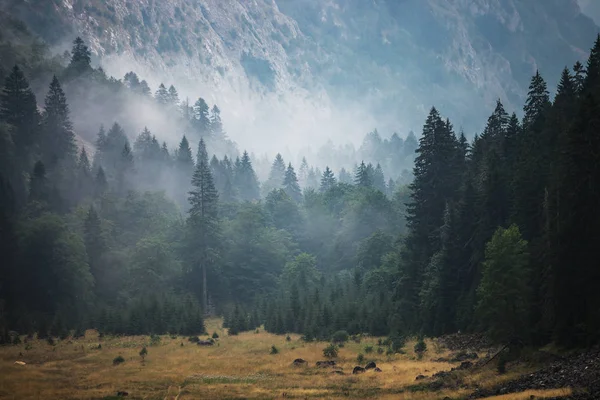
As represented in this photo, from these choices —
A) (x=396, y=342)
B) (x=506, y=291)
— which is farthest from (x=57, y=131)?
(x=506, y=291)

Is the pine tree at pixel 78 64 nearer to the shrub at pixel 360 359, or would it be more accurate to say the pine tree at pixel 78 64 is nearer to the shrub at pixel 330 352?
the shrub at pixel 330 352

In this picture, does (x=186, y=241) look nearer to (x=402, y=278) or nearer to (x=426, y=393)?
(x=402, y=278)

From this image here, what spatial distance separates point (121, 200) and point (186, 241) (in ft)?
68.5

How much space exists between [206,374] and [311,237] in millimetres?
94990

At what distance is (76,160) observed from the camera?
128 meters

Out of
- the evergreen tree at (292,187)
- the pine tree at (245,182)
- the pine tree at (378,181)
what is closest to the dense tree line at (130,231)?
the pine tree at (245,182)

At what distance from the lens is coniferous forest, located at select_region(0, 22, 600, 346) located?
40.2 meters

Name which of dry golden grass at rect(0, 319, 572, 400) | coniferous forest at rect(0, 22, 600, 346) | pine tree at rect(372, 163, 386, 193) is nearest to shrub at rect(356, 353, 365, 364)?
dry golden grass at rect(0, 319, 572, 400)

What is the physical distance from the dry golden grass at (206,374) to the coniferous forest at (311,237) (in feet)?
26.1

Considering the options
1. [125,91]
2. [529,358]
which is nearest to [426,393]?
[529,358]

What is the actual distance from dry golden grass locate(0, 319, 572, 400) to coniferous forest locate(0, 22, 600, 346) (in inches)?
313

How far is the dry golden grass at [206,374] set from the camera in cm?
3444

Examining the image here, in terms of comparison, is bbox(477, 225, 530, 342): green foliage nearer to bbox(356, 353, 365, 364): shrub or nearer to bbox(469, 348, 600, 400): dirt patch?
bbox(469, 348, 600, 400): dirt patch

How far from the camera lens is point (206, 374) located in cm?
4262
